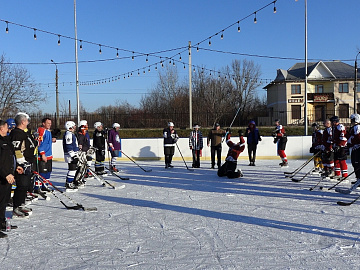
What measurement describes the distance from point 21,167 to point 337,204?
512 cm

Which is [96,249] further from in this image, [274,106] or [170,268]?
[274,106]

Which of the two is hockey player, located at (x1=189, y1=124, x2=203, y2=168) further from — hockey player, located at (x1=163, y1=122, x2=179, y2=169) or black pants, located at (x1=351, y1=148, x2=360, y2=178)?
black pants, located at (x1=351, y1=148, x2=360, y2=178)

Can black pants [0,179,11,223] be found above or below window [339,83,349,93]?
below

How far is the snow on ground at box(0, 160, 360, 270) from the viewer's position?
11.7ft

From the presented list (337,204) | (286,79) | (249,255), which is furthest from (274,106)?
(249,255)

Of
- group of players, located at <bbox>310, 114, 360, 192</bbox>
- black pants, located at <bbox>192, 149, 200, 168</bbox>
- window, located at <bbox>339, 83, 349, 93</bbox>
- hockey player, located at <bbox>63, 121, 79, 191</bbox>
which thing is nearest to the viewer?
group of players, located at <bbox>310, 114, 360, 192</bbox>

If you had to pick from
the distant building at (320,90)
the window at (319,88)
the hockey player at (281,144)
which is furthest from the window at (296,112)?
the hockey player at (281,144)

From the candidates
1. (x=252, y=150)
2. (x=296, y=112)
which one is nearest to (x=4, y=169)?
(x=252, y=150)

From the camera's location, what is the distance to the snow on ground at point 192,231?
11.7ft

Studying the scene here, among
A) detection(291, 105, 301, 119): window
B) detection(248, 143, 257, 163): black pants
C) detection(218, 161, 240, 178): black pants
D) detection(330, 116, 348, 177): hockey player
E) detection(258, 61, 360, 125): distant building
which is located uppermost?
detection(258, 61, 360, 125): distant building

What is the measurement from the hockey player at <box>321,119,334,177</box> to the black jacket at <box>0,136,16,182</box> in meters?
6.96

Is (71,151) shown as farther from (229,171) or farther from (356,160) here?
(356,160)

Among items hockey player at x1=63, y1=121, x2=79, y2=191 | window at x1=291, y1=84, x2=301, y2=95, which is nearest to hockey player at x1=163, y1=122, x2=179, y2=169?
hockey player at x1=63, y1=121, x2=79, y2=191

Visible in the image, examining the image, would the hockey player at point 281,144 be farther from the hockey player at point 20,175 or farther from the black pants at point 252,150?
the hockey player at point 20,175
